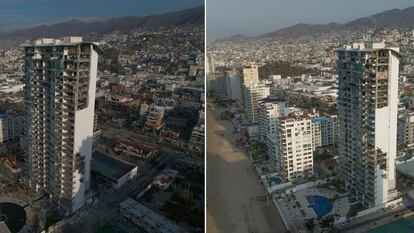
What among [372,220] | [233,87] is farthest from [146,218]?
[233,87]

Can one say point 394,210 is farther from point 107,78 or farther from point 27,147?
point 27,147

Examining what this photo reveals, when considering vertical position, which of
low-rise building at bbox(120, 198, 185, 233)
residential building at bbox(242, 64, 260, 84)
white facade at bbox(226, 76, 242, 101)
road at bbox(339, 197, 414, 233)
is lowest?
road at bbox(339, 197, 414, 233)

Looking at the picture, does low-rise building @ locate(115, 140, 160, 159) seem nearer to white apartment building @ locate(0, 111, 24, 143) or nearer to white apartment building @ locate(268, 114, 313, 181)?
white apartment building @ locate(0, 111, 24, 143)

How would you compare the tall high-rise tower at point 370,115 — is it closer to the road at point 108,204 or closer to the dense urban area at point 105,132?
the dense urban area at point 105,132

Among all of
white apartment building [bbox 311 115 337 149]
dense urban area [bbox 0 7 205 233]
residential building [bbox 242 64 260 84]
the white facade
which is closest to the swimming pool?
white apartment building [bbox 311 115 337 149]

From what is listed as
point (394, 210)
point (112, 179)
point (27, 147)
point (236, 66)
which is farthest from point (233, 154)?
point (236, 66)

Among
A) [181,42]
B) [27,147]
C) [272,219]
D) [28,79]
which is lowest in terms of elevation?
[272,219]
